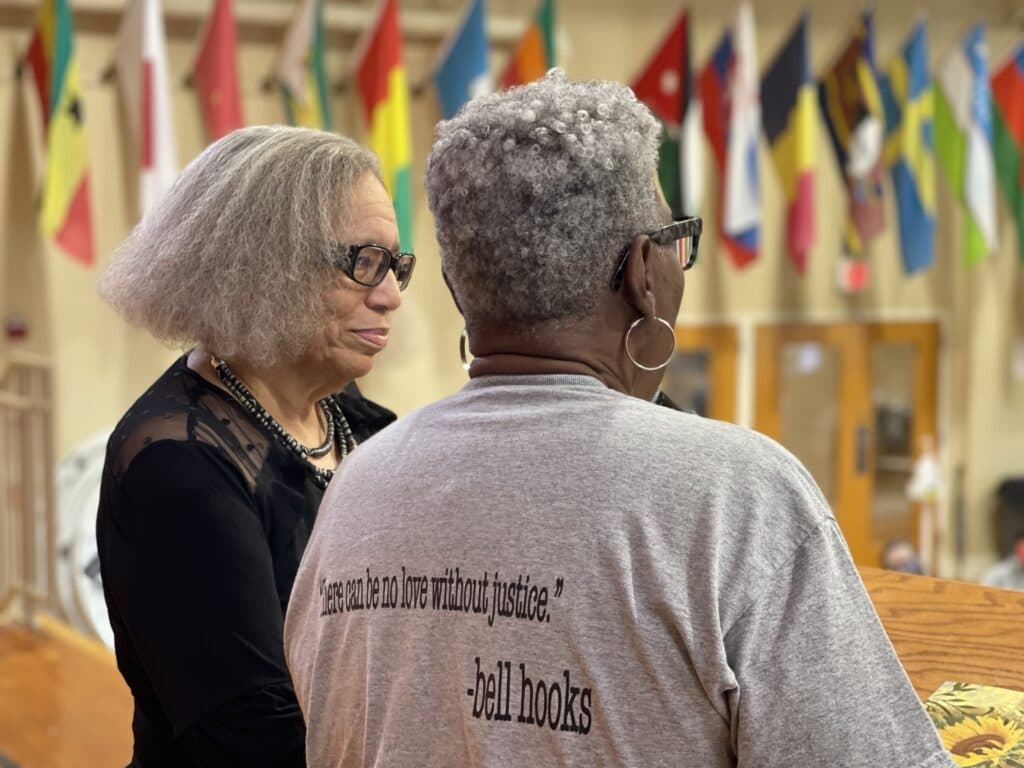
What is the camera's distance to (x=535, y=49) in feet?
25.0

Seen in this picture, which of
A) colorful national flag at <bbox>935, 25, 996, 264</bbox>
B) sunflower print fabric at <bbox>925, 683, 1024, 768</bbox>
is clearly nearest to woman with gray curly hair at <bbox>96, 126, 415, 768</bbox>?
sunflower print fabric at <bbox>925, 683, 1024, 768</bbox>

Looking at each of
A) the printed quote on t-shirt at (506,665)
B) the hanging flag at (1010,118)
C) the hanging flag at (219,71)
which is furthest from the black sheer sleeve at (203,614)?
the hanging flag at (1010,118)

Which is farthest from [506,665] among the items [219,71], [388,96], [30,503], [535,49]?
[535,49]

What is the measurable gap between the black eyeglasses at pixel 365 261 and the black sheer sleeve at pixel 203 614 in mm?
403

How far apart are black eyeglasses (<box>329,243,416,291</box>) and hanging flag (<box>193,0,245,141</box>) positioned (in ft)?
15.7

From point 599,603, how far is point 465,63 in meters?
6.52

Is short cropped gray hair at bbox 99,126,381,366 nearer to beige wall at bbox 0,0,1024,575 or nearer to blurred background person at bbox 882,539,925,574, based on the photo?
beige wall at bbox 0,0,1024,575

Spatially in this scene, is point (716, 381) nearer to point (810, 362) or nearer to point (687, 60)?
point (810, 362)

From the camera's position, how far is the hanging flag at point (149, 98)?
6.21 meters

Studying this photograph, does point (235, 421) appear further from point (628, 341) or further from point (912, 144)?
point (912, 144)

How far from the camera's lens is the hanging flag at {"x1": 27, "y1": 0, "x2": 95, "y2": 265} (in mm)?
6090

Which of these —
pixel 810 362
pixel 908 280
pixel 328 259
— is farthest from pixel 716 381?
pixel 328 259

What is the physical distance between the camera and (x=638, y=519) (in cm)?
113

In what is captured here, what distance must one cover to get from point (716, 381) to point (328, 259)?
7.33 meters
